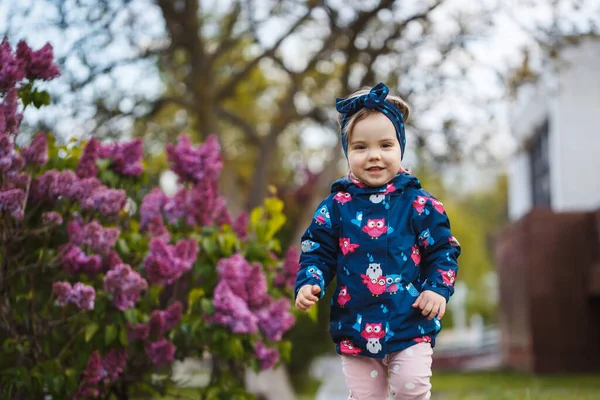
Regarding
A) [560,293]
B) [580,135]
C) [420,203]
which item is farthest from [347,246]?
[580,135]

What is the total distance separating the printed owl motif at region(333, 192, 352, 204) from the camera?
3.12m

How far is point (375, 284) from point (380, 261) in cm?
10

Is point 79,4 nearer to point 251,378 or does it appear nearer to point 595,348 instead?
point 251,378

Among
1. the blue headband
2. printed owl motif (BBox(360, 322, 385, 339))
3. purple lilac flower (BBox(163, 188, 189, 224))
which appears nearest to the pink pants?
printed owl motif (BBox(360, 322, 385, 339))

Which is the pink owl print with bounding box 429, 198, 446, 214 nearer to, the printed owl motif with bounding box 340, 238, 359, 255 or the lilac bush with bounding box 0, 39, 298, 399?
the printed owl motif with bounding box 340, 238, 359, 255

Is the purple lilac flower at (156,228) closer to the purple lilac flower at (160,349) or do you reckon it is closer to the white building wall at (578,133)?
the purple lilac flower at (160,349)

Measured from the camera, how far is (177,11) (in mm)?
9727

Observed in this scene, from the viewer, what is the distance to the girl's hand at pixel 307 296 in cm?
289

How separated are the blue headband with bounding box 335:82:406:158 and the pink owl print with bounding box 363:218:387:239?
0.37 metres

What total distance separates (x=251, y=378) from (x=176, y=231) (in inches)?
178

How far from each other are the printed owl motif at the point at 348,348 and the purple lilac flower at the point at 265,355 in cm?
148

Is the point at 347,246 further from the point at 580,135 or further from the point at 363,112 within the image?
the point at 580,135

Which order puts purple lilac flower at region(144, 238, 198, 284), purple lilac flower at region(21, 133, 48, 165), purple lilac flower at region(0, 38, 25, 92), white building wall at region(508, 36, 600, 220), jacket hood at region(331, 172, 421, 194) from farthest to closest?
white building wall at region(508, 36, 600, 220), purple lilac flower at region(144, 238, 198, 284), purple lilac flower at region(21, 133, 48, 165), purple lilac flower at region(0, 38, 25, 92), jacket hood at region(331, 172, 421, 194)

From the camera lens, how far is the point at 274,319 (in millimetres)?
4387
